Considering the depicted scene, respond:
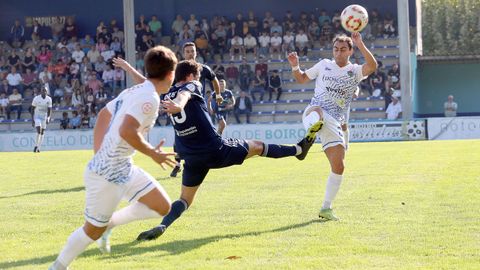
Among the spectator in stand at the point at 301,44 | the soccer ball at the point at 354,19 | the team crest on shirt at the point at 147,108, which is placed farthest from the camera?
the spectator in stand at the point at 301,44

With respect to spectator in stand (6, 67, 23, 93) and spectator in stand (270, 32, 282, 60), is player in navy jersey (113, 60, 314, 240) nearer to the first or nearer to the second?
spectator in stand (270, 32, 282, 60)

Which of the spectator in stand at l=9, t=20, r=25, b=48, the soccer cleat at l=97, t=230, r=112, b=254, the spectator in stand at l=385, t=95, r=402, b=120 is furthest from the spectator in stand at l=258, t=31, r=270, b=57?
the soccer cleat at l=97, t=230, r=112, b=254

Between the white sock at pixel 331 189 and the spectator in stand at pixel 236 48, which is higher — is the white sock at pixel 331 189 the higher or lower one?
the lower one

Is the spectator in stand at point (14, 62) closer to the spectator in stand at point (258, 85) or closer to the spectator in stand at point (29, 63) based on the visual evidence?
the spectator in stand at point (29, 63)

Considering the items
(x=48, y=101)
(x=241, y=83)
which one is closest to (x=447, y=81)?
(x=241, y=83)

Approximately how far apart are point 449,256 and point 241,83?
29583mm

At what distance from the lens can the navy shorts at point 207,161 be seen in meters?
9.30

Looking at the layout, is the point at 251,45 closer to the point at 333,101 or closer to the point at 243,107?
the point at 243,107

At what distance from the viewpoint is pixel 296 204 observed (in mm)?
11672

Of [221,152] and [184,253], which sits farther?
[221,152]

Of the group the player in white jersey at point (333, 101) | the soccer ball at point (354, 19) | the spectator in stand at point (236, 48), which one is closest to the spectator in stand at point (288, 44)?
the spectator in stand at point (236, 48)

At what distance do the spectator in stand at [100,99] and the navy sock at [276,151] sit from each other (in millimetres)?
27433

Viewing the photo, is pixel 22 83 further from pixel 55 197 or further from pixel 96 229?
pixel 96 229

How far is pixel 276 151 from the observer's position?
10133 millimetres
